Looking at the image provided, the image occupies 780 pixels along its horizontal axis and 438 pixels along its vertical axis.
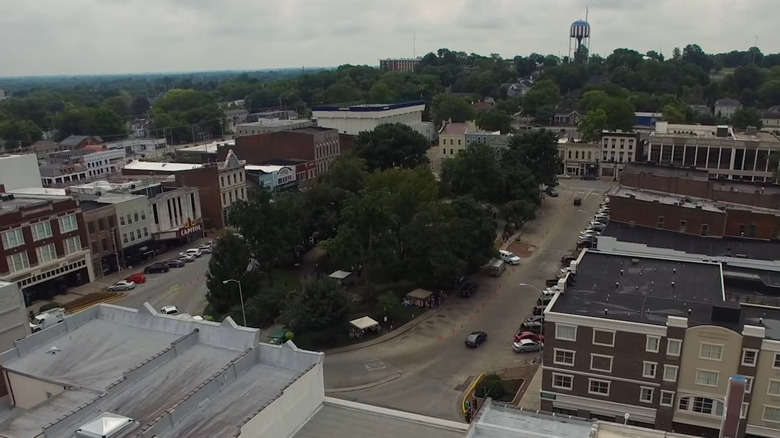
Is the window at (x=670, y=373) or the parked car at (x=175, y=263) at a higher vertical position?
the window at (x=670, y=373)

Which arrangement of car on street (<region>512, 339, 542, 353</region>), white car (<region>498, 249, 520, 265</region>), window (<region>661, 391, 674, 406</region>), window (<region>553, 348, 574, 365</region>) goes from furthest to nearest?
white car (<region>498, 249, 520, 265</region>)
car on street (<region>512, 339, 542, 353</region>)
window (<region>553, 348, 574, 365</region>)
window (<region>661, 391, 674, 406</region>)

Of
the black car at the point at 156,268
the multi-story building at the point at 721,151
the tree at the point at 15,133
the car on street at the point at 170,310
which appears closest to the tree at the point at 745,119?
the multi-story building at the point at 721,151

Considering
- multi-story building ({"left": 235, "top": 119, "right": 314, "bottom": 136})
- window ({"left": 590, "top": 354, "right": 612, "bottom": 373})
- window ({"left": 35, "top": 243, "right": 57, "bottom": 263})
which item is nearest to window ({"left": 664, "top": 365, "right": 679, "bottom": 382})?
window ({"left": 590, "top": 354, "right": 612, "bottom": 373})

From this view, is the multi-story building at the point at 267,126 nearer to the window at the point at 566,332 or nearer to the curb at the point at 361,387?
the curb at the point at 361,387

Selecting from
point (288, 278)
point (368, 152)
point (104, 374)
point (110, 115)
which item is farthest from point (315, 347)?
point (110, 115)

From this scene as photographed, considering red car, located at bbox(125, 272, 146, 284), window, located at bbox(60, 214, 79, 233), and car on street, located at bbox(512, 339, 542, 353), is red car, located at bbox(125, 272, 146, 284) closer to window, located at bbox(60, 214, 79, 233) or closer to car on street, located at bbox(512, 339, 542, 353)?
window, located at bbox(60, 214, 79, 233)

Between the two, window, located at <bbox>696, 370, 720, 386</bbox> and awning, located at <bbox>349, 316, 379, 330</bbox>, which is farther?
awning, located at <bbox>349, 316, 379, 330</bbox>
